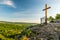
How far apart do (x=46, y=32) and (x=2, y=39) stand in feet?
63.0

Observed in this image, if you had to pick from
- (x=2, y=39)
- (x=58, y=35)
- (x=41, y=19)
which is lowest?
(x=2, y=39)

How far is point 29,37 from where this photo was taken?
16875mm

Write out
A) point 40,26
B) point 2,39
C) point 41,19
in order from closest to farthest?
1. point 40,26
2. point 41,19
3. point 2,39

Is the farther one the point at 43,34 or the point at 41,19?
the point at 41,19

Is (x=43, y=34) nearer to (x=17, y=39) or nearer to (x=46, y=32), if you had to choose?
(x=46, y=32)

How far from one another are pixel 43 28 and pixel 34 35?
1402 millimetres

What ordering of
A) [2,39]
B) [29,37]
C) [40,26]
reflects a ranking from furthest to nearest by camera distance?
1. [2,39]
2. [40,26]
3. [29,37]

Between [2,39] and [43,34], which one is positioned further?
[2,39]

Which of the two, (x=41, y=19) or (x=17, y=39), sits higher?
(x=41, y=19)

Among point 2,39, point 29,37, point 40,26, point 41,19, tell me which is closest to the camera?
point 29,37

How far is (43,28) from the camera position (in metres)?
17.8

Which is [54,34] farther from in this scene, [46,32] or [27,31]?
[27,31]

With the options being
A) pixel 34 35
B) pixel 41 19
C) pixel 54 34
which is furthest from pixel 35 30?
pixel 41 19

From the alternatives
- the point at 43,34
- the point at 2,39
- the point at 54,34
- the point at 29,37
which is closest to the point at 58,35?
the point at 54,34
